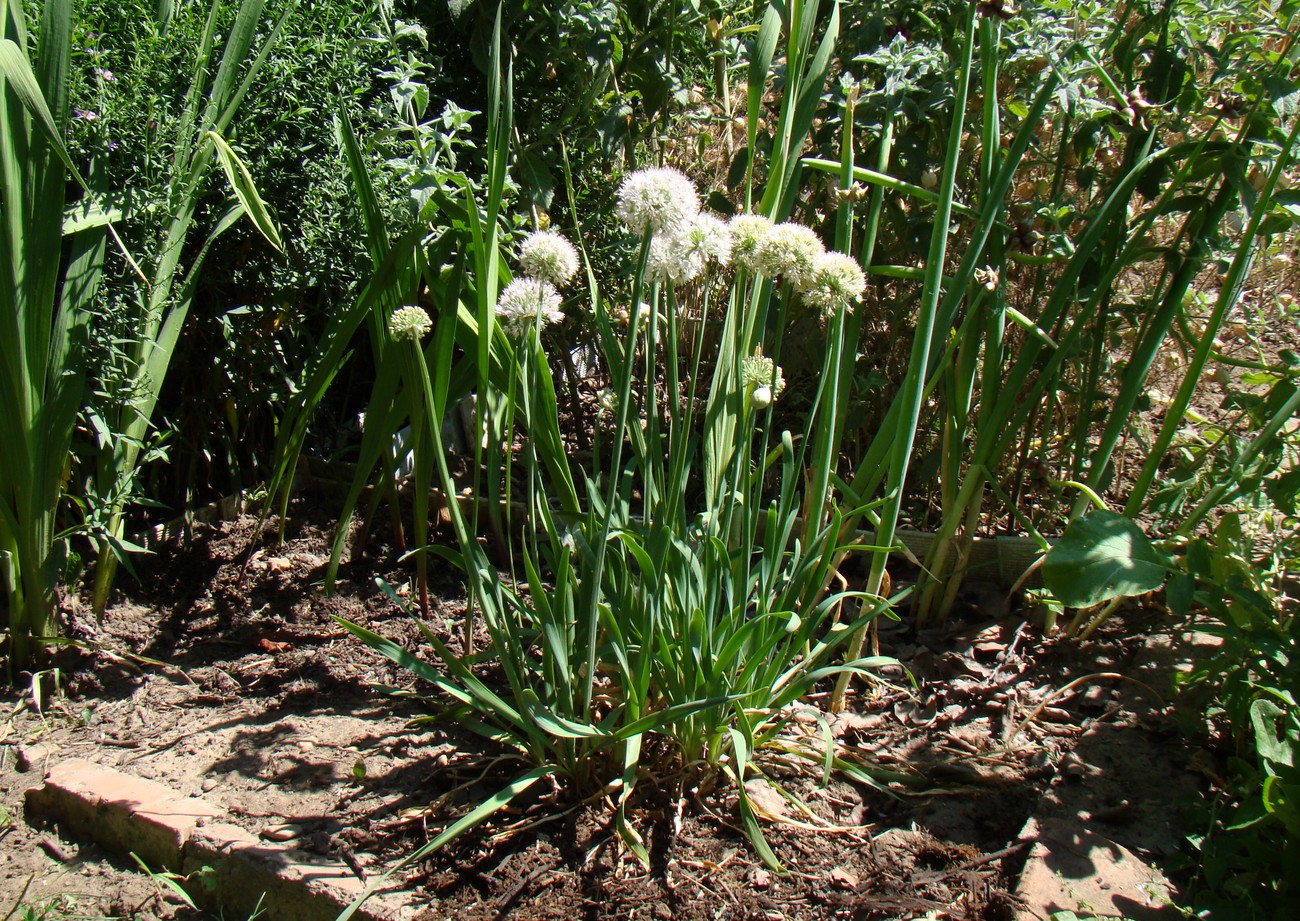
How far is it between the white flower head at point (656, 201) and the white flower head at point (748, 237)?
0.48ft

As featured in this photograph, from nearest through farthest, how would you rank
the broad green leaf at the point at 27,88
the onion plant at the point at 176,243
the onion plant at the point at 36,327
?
the broad green leaf at the point at 27,88, the onion plant at the point at 36,327, the onion plant at the point at 176,243

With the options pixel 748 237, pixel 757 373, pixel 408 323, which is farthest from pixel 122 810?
pixel 748 237

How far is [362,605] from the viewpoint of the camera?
98.6 inches

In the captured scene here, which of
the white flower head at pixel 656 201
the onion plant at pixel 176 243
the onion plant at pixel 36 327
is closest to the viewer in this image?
the white flower head at pixel 656 201

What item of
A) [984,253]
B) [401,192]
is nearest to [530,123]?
[401,192]

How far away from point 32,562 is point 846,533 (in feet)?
5.80

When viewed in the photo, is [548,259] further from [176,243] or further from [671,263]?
[176,243]

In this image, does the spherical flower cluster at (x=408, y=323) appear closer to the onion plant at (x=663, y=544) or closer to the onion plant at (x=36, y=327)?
the onion plant at (x=663, y=544)

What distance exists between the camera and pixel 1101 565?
5.78 feet

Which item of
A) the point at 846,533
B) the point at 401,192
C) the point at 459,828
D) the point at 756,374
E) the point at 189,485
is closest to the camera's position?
the point at 459,828

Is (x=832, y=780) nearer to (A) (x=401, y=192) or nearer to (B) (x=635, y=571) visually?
(B) (x=635, y=571)

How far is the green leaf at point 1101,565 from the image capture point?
68.5 inches

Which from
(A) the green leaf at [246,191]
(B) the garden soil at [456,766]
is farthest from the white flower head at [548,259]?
(A) the green leaf at [246,191]

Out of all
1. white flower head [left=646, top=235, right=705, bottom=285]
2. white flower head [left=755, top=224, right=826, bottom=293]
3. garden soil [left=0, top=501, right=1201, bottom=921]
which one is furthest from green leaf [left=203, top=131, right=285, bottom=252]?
white flower head [left=755, top=224, right=826, bottom=293]
